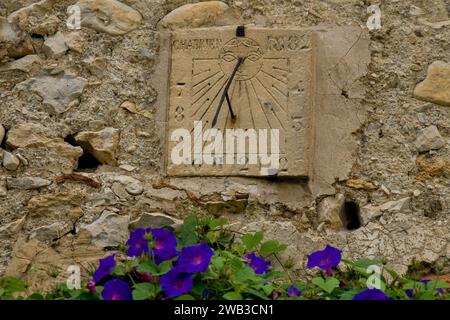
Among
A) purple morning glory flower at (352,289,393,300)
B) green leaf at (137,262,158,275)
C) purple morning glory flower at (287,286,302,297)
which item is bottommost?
purple morning glory flower at (287,286,302,297)

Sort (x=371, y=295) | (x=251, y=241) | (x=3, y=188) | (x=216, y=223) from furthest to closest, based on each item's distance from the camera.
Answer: (x=3, y=188) < (x=216, y=223) < (x=251, y=241) < (x=371, y=295)

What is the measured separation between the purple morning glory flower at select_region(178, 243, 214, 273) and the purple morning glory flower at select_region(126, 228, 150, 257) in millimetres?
126

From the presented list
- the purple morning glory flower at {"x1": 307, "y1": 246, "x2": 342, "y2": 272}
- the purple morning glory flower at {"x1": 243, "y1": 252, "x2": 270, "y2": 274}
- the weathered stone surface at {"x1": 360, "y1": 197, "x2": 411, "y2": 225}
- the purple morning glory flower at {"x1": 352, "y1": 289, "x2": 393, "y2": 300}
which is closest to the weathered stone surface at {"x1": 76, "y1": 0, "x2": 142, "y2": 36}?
the weathered stone surface at {"x1": 360, "y1": 197, "x2": 411, "y2": 225}

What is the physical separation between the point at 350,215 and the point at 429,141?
36 cm

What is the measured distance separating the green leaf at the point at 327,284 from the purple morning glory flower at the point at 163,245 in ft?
1.14

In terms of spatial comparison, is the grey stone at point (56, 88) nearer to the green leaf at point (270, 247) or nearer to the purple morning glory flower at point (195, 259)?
the green leaf at point (270, 247)

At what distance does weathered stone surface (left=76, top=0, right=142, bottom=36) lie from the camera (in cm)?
363

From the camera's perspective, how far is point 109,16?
3650 millimetres

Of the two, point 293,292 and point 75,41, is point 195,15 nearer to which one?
point 75,41

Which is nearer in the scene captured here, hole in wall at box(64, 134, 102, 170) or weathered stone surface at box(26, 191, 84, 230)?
weathered stone surface at box(26, 191, 84, 230)

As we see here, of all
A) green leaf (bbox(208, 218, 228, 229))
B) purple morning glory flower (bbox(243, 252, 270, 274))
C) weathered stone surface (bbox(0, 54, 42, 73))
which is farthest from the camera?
weathered stone surface (bbox(0, 54, 42, 73))

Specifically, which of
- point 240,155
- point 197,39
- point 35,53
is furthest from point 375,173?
point 35,53

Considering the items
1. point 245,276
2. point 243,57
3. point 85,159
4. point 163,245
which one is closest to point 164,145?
point 85,159

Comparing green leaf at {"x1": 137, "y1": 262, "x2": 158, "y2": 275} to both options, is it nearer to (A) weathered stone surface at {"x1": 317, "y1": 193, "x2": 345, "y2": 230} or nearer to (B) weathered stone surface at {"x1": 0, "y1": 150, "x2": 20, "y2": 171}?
(A) weathered stone surface at {"x1": 317, "y1": 193, "x2": 345, "y2": 230}
